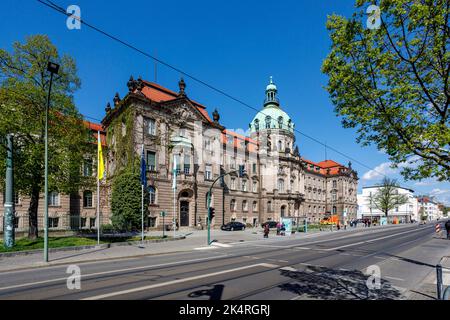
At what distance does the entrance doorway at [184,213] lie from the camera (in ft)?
133

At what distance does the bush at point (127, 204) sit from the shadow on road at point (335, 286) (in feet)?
75.1

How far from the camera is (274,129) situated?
64.4m

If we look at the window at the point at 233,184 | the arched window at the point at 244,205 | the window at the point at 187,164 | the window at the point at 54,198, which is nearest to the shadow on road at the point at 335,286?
the window at the point at 187,164

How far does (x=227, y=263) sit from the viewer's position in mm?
14609

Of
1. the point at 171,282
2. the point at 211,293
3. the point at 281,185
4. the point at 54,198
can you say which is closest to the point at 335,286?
the point at 211,293

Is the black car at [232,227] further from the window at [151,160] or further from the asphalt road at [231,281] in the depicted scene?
the asphalt road at [231,281]

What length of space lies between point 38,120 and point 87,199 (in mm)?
19180

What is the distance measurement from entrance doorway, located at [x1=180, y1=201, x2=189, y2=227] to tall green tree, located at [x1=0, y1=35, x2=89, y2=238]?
62.9ft

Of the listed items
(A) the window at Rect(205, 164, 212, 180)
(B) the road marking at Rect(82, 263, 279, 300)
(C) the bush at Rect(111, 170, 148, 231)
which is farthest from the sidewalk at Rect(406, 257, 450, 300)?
(A) the window at Rect(205, 164, 212, 180)

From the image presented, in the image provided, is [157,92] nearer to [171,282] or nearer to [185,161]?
[185,161]

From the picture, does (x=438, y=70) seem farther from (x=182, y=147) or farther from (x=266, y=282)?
(x=182, y=147)

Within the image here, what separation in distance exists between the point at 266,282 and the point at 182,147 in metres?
32.0

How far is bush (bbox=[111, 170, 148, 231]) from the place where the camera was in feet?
104
